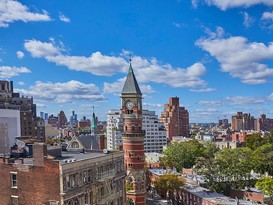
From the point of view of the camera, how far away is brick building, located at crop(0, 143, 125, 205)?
39.5 m

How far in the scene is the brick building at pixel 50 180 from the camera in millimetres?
39500

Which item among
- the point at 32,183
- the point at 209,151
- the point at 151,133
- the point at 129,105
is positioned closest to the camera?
the point at 32,183

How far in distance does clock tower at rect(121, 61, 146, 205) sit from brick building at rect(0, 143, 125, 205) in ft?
85.8

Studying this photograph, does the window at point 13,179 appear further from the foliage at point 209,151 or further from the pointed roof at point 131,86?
the foliage at point 209,151

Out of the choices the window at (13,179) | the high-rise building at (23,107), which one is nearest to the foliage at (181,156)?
the high-rise building at (23,107)

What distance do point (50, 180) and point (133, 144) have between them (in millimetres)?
35877

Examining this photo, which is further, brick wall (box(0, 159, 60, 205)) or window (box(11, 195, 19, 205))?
window (box(11, 195, 19, 205))

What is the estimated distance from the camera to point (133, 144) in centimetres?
7450

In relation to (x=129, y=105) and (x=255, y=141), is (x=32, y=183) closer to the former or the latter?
(x=129, y=105)

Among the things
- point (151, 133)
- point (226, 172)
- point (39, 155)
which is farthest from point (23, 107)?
point (39, 155)

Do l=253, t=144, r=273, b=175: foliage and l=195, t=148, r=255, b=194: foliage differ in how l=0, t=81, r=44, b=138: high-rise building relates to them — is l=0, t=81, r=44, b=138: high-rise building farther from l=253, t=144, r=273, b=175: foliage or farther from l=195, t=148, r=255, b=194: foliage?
l=253, t=144, r=273, b=175: foliage

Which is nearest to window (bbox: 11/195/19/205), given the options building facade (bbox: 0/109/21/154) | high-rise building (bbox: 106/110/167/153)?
building facade (bbox: 0/109/21/154)

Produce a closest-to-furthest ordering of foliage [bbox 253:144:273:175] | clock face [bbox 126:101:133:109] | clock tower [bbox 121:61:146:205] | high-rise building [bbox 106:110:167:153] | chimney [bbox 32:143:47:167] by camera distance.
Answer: chimney [bbox 32:143:47:167], clock tower [bbox 121:61:146:205], clock face [bbox 126:101:133:109], foliage [bbox 253:144:273:175], high-rise building [bbox 106:110:167:153]

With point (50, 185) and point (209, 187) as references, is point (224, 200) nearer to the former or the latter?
point (209, 187)
